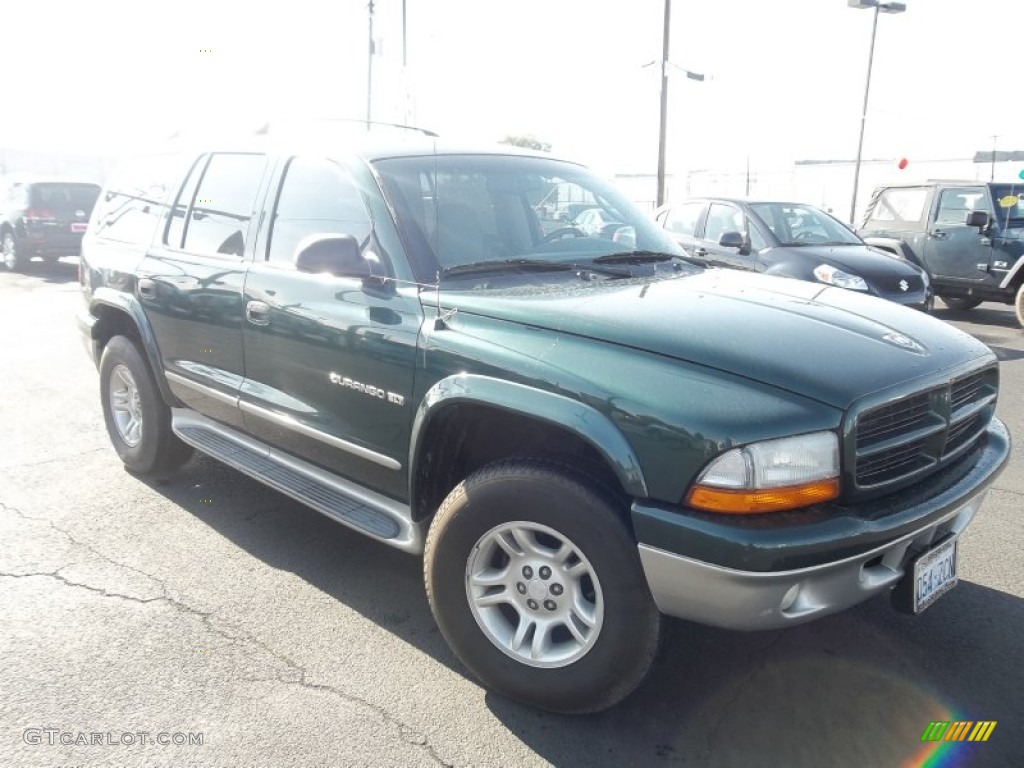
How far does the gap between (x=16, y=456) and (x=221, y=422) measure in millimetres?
1992

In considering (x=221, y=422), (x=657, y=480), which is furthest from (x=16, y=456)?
(x=657, y=480)

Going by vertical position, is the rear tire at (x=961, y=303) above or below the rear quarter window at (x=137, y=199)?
below

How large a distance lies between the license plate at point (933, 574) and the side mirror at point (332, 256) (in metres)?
2.14

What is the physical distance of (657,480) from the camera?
2326 mm

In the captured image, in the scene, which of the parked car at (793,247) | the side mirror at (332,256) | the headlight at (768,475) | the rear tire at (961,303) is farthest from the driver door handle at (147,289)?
the rear tire at (961,303)

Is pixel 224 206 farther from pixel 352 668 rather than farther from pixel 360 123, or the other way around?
pixel 352 668

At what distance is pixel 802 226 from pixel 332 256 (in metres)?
7.66

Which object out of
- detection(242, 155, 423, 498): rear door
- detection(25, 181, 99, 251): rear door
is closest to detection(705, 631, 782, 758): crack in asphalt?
detection(242, 155, 423, 498): rear door

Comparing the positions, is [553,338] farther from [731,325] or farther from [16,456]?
[16,456]

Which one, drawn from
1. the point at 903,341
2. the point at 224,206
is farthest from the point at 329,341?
the point at 903,341

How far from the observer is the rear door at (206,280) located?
3.81 metres

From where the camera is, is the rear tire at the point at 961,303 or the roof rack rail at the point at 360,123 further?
the rear tire at the point at 961,303


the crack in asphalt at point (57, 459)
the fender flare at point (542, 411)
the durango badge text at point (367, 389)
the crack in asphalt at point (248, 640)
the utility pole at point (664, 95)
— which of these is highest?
the utility pole at point (664, 95)

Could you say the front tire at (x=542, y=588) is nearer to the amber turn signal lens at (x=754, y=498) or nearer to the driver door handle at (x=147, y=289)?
the amber turn signal lens at (x=754, y=498)
